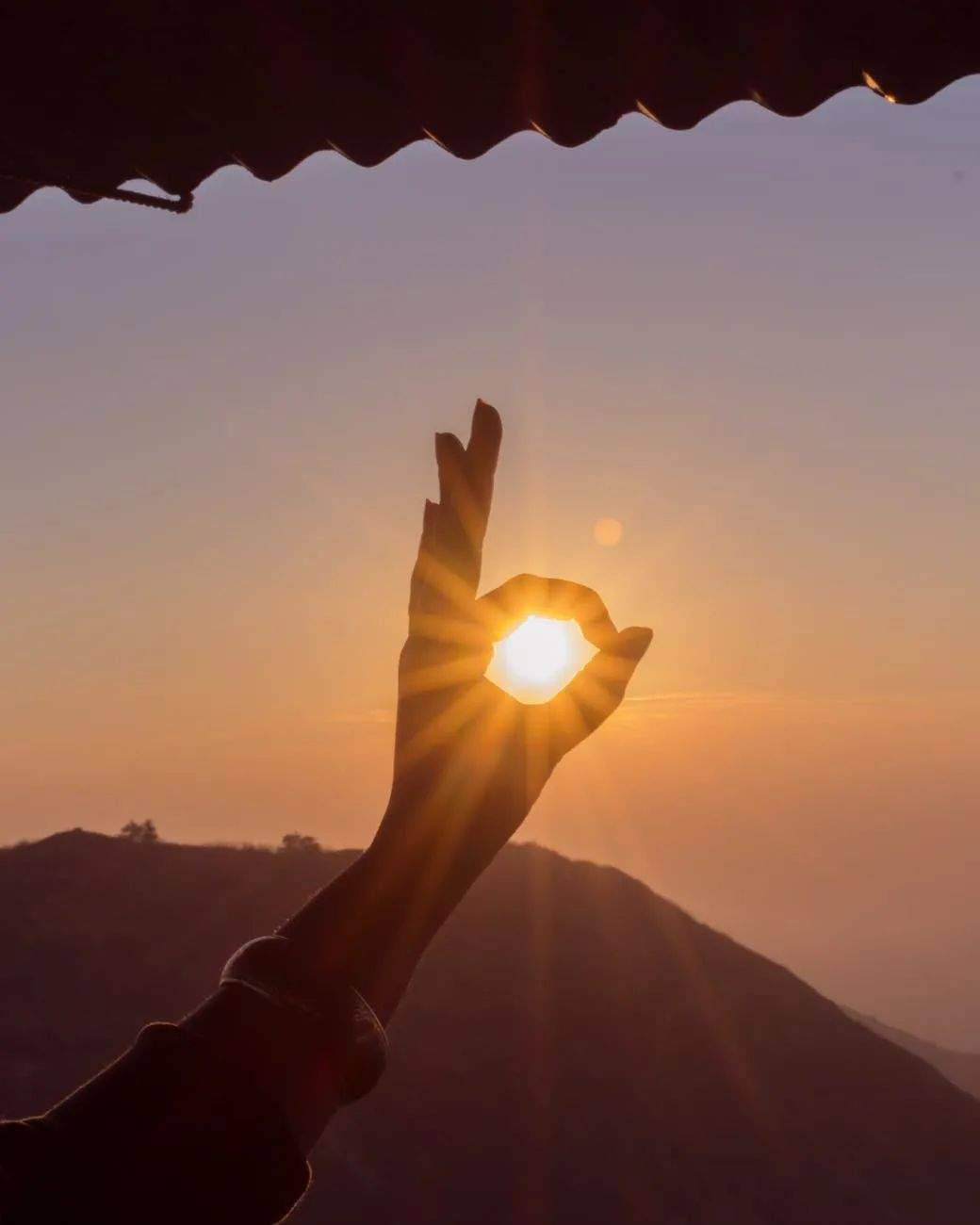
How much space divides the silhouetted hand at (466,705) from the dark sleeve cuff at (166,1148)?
0.38 metres

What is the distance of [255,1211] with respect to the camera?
163 centimetres

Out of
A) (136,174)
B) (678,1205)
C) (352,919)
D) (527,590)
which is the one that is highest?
(136,174)

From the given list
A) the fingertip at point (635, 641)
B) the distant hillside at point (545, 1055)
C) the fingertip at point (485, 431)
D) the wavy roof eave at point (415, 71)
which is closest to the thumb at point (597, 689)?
the fingertip at point (635, 641)

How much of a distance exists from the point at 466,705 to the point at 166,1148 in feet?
2.31

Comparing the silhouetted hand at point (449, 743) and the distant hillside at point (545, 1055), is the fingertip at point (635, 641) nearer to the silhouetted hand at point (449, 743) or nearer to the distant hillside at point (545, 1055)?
the silhouetted hand at point (449, 743)

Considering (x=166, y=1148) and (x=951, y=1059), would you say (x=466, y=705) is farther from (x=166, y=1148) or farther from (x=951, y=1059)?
(x=951, y=1059)

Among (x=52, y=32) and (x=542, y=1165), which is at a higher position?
(x=52, y=32)

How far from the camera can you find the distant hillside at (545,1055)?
5038cm

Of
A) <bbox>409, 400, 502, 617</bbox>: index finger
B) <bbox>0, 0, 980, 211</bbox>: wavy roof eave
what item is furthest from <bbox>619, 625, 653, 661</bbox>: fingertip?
<bbox>0, 0, 980, 211</bbox>: wavy roof eave

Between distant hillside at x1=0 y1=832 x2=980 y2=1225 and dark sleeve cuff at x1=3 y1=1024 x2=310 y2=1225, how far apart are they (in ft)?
153

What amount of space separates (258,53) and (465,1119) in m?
54.9

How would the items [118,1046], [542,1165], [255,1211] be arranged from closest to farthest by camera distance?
[255,1211], [118,1046], [542,1165]

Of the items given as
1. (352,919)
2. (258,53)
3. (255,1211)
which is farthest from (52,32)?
(255,1211)

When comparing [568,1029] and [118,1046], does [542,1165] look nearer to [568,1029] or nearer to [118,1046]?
[568,1029]
